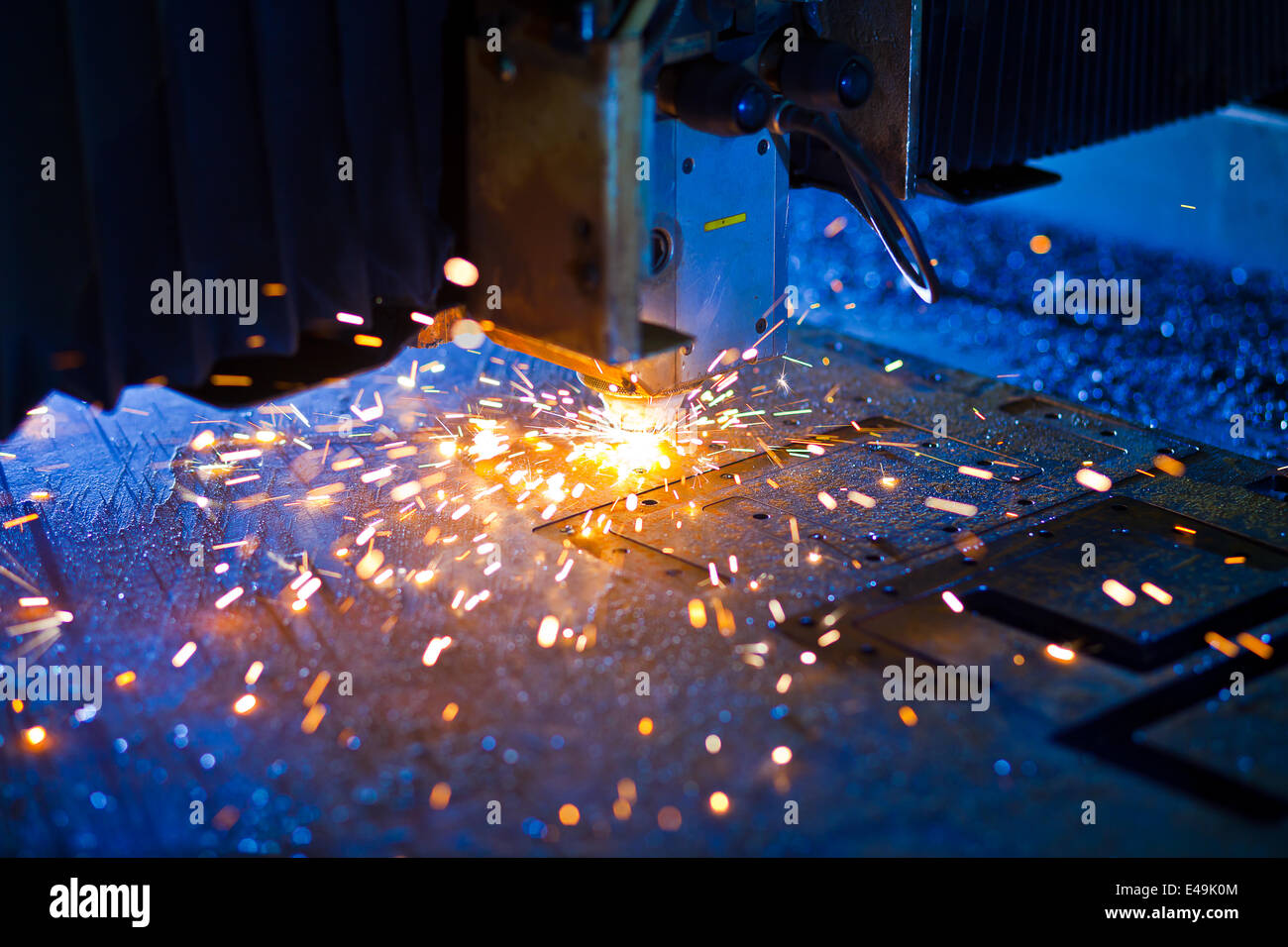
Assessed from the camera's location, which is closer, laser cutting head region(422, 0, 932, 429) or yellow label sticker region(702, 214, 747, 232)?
laser cutting head region(422, 0, 932, 429)

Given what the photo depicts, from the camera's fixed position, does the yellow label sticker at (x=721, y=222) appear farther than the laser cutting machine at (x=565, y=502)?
Yes

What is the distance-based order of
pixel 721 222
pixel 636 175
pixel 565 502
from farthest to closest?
pixel 565 502 → pixel 721 222 → pixel 636 175

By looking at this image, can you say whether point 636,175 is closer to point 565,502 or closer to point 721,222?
point 721,222

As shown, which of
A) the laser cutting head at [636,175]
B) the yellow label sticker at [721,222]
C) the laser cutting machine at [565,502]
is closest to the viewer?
the laser cutting machine at [565,502]

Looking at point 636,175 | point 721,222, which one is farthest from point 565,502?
point 636,175

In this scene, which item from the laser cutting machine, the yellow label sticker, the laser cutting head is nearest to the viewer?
the laser cutting machine

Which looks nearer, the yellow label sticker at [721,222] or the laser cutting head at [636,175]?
the laser cutting head at [636,175]

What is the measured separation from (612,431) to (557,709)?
2.71 ft

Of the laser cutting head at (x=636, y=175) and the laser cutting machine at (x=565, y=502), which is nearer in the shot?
the laser cutting machine at (x=565, y=502)

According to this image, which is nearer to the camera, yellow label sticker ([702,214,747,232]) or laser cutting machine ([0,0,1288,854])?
laser cutting machine ([0,0,1288,854])

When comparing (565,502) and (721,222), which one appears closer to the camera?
(721,222)

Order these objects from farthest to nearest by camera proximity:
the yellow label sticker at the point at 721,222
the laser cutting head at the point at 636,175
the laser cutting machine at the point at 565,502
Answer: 1. the yellow label sticker at the point at 721,222
2. the laser cutting head at the point at 636,175
3. the laser cutting machine at the point at 565,502

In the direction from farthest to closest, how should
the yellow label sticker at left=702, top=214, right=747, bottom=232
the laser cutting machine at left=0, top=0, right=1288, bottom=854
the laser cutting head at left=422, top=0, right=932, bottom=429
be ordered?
the yellow label sticker at left=702, top=214, right=747, bottom=232 < the laser cutting head at left=422, top=0, right=932, bottom=429 < the laser cutting machine at left=0, top=0, right=1288, bottom=854
